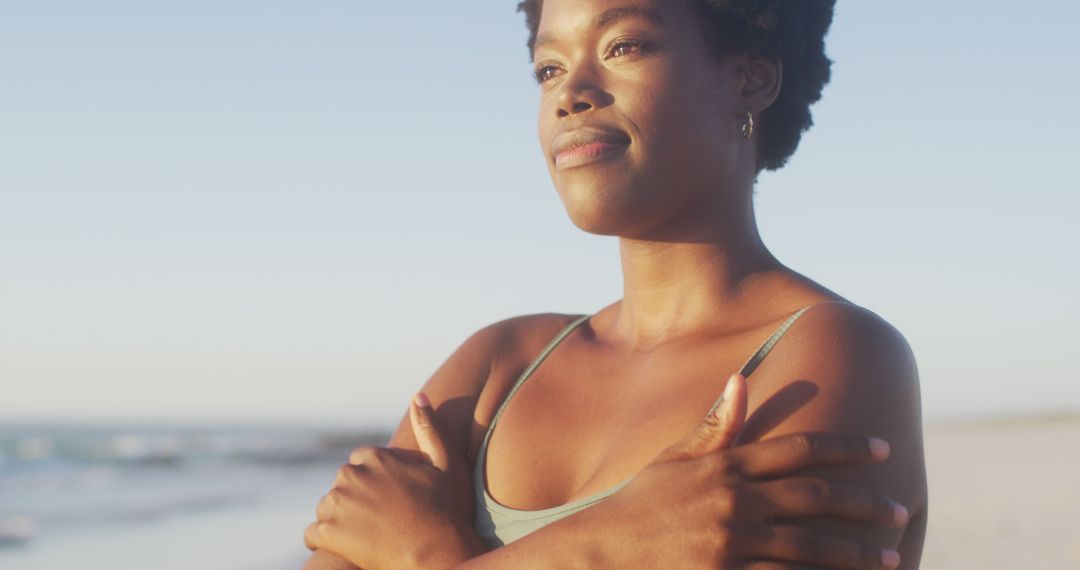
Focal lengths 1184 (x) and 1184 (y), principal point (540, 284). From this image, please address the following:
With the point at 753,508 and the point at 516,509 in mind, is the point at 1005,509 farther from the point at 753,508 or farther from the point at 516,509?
the point at 753,508

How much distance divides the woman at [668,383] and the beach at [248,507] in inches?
231

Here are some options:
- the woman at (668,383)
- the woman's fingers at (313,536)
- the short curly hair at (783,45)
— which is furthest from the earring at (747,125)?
the woman's fingers at (313,536)

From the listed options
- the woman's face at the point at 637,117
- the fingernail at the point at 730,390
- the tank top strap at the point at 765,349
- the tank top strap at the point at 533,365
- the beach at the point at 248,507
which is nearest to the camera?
the fingernail at the point at 730,390

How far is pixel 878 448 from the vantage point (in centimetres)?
168

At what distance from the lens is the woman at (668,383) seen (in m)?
1.68

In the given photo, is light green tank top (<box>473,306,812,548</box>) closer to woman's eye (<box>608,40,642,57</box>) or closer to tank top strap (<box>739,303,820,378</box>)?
tank top strap (<box>739,303,820,378</box>)

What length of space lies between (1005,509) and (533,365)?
836 cm

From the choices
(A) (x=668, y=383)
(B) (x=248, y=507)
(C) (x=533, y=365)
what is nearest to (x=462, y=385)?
(C) (x=533, y=365)

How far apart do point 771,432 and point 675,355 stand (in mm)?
459

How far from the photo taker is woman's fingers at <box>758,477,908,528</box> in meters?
1.63

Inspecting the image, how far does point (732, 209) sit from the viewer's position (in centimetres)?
227

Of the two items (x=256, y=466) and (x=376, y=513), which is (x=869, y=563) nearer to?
(x=376, y=513)

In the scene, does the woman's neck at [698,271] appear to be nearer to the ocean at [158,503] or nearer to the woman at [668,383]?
the woman at [668,383]

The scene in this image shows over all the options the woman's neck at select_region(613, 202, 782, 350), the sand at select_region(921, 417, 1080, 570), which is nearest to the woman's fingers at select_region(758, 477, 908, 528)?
the woman's neck at select_region(613, 202, 782, 350)
